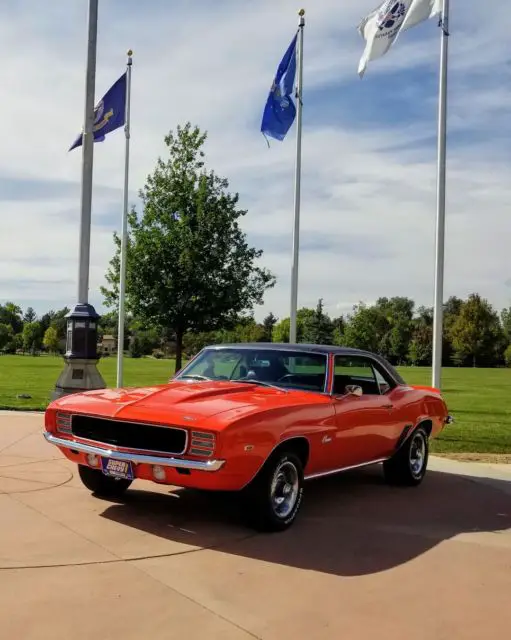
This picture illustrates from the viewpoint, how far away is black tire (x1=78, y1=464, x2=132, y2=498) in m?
6.48

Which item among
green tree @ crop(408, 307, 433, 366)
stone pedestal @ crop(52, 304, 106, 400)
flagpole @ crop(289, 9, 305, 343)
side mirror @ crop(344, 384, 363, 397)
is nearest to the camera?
side mirror @ crop(344, 384, 363, 397)

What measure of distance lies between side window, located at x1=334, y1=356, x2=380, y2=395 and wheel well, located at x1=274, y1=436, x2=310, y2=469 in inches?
41.5

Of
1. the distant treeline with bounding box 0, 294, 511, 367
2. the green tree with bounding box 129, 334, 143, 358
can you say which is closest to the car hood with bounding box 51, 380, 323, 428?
the distant treeline with bounding box 0, 294, 511, 367

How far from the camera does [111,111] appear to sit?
705 inches

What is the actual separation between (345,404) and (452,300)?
368ft

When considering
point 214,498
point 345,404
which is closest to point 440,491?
point 345,404

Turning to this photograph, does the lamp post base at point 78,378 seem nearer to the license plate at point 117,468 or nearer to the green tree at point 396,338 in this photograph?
the license plate at point 117,468

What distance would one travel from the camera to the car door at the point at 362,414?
6.54 m

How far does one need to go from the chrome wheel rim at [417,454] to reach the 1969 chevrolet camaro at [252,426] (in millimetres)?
26

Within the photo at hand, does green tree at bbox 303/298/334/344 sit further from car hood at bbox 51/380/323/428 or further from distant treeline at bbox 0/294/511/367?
car hood at bbox 51/380/323/428

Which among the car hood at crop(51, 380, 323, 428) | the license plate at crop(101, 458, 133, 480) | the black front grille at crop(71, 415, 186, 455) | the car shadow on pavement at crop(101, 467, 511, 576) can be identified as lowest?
the car shadow on pavement at crop(101, 467, 511, 576)

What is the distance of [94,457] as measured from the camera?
5762 mm

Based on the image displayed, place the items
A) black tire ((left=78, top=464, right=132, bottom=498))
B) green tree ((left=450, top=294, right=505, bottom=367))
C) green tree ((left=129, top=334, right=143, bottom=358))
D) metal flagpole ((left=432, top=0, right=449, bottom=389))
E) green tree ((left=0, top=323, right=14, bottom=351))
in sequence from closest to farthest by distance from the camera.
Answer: black tire ((left=78, top=464, right=132, bottom=498))
metal flagpole ((left=432, top=0, right=449, bottom=389))
green tree ((left=450, top=294, right=505, bottom=367))
green tree ((left=129, top=334, right=143, bottom=358))
green tree ((left=0, top=323, right=14, bottom=351))

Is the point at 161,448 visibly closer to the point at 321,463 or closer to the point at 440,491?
the point at 321,463
